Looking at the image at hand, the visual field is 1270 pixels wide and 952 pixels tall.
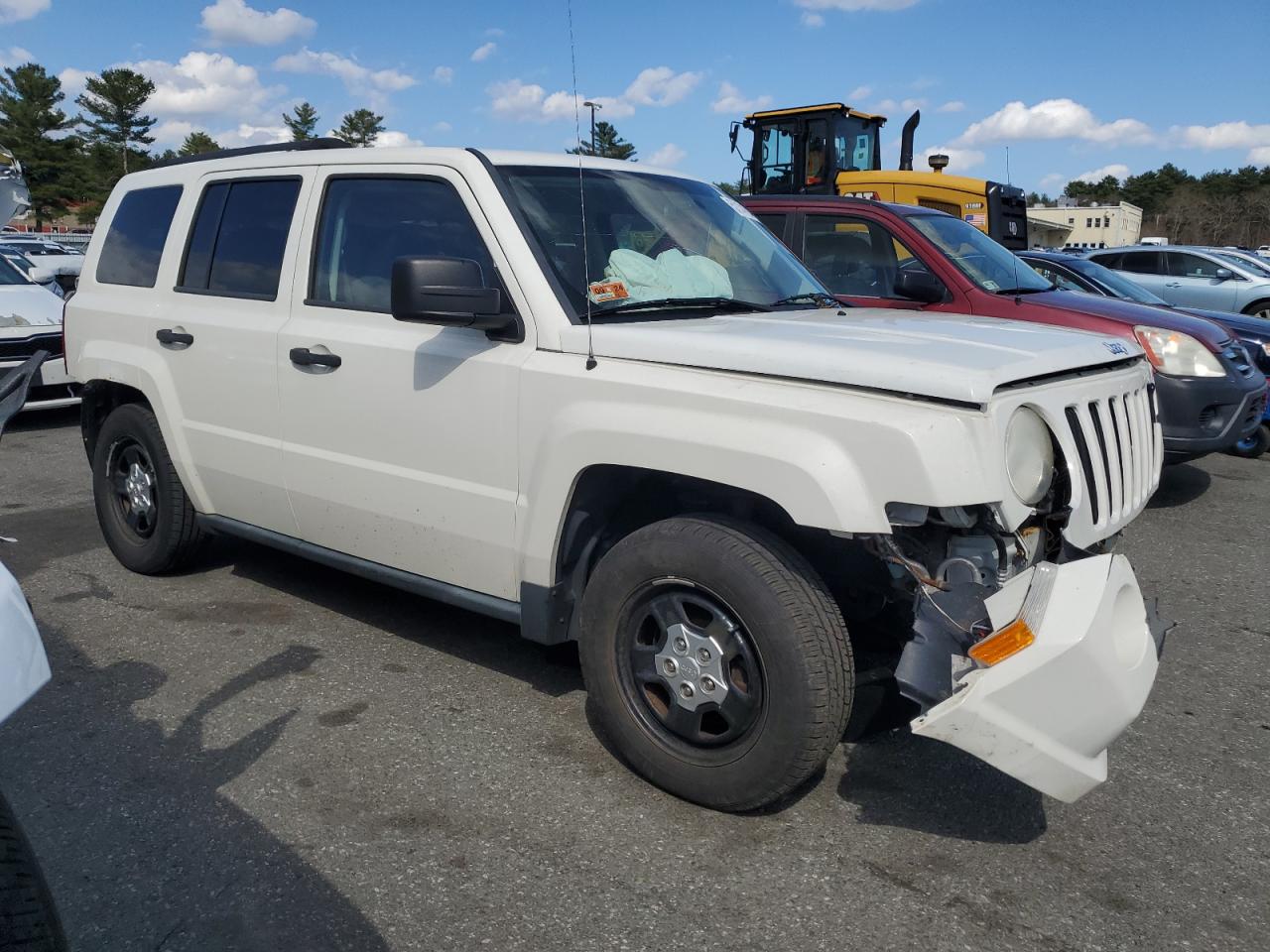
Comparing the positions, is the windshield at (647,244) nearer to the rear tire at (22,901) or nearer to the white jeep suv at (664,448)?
the white jeep suv at (664,448)

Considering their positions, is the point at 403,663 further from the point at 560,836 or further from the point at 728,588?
the point at 728,588

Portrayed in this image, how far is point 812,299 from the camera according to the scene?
14.0 ft

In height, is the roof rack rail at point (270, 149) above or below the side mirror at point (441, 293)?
above

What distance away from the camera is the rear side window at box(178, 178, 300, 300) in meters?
4.36

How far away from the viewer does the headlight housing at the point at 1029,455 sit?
110 inches

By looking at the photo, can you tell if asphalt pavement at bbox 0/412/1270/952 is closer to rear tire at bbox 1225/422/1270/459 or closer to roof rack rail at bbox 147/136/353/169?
roof rack rail at bbox 147/136/353/169

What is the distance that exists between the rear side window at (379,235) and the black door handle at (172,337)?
792 mm

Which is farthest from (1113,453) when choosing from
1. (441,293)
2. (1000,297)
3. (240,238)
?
(1000,297)

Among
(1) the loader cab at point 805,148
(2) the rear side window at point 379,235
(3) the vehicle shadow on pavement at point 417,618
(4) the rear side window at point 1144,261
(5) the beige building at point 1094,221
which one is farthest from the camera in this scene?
(5) the beige building at point 1094,221

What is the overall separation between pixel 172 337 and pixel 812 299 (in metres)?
2.75

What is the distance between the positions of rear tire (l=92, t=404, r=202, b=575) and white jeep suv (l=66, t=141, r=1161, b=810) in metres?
0.18

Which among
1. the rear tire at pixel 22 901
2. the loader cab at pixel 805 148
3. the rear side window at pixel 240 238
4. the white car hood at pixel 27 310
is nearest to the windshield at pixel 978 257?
the rear side window at pixel 240 238

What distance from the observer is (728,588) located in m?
2.96

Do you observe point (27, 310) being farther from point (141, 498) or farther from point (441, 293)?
point (441, 293)
